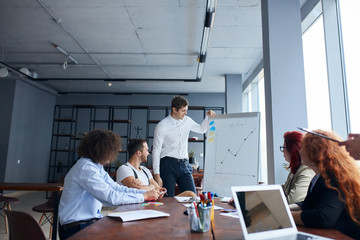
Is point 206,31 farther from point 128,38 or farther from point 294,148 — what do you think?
point 294,148

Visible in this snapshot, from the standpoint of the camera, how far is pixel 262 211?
1134mm

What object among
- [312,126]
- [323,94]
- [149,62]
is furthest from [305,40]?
[149,62]

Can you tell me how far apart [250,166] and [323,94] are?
5.90 ft

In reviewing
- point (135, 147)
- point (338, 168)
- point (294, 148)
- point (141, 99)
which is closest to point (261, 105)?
point (141, 99)

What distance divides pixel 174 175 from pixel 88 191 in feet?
4.60

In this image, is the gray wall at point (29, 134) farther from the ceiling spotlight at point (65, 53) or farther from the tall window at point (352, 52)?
the tall window at point (352, 52)

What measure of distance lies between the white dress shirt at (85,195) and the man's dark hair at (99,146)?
6 cm

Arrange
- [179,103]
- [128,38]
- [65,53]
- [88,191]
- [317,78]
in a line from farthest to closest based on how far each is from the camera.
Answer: [65,53]
[128,38]
[317,78]
[179,103]
[88,191]

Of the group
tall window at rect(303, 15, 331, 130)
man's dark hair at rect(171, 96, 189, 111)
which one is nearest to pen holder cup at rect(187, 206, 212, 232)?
man's dark hair at rect(171, 96, 189, 111)

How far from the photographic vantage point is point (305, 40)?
4297 millimetres

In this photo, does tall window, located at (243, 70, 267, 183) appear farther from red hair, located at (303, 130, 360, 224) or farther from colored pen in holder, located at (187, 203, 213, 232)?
colored pen in holder, located at (187, 203, 213, 232)

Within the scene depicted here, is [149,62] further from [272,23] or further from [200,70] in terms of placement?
[272,23]

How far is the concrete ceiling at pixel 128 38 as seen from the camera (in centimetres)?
411

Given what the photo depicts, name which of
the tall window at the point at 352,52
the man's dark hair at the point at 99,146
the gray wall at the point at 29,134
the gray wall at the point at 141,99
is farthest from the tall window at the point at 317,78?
the gray wall at the point at 29,134
